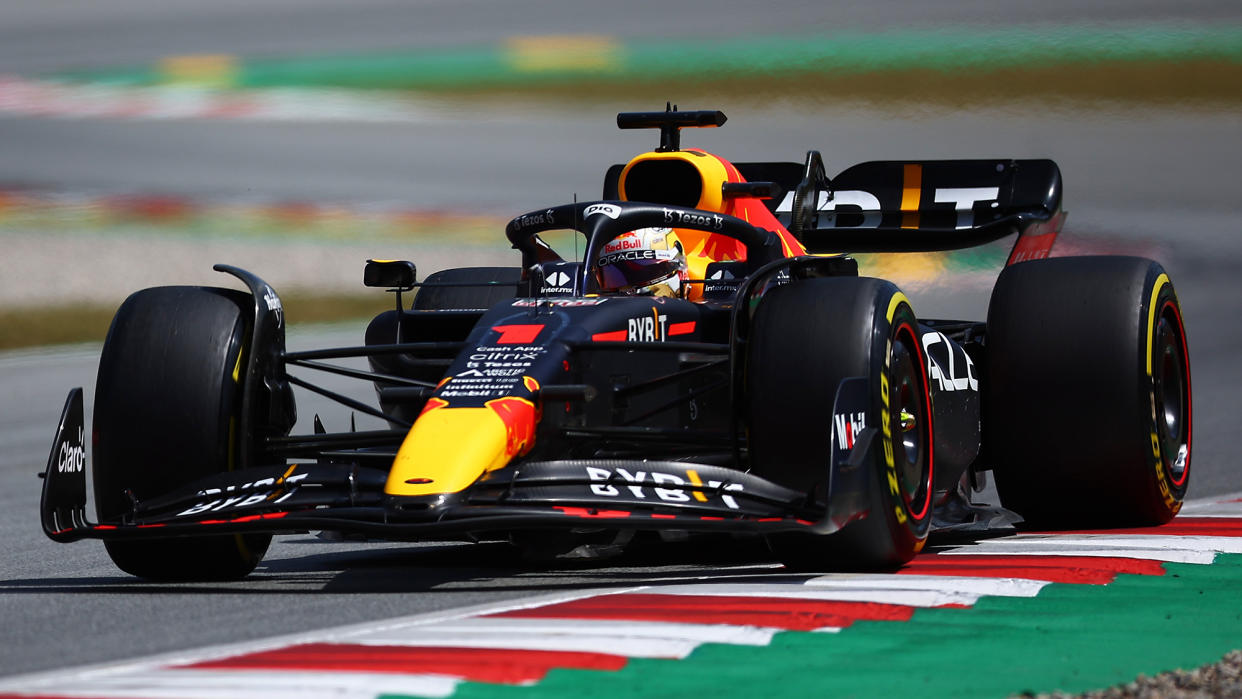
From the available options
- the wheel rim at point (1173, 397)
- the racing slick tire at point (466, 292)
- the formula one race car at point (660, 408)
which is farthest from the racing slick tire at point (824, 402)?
the racing slick tire at point (466, 292)

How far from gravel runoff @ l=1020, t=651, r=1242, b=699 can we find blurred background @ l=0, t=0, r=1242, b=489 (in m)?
9.29

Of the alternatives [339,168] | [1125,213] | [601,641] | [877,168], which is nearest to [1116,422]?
[877,168]

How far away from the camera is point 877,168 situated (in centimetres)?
1067

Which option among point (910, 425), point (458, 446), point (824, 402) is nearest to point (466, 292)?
point (910, 425)

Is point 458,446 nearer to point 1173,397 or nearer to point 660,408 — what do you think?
point 660,408

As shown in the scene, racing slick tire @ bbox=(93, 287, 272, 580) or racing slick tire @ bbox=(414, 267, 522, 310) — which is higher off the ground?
racing slick tire @ bbox=(414, 267, 522, 310)

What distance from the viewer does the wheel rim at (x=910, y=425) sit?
6.64m

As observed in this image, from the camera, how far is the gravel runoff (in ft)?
13.8

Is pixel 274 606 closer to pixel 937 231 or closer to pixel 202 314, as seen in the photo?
pixel 202 314

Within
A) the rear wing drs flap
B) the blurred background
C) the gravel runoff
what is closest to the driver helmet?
the rear wing drs flap

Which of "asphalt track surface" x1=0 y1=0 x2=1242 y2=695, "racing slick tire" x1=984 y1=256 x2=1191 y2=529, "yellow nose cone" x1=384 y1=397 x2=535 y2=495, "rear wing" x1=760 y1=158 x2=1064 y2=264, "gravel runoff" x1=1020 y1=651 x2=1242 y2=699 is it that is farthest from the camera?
"rear wing" x1=760 y1=158 x2=1064 y2=264

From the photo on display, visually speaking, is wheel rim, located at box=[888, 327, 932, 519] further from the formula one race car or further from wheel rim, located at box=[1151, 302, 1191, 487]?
wheel rim, located at box=[1151, 302, 1191, 487]

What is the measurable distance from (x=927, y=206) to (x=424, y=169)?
1526 centimetres

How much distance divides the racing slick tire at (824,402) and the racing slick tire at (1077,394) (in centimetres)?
166
